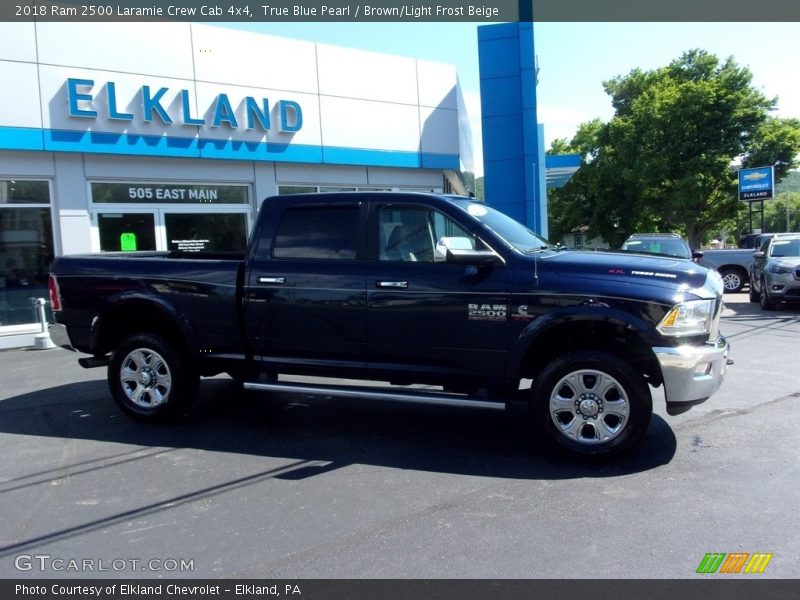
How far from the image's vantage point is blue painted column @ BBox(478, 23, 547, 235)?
1680 centimetres

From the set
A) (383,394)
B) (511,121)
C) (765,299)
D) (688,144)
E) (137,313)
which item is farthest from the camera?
(688,144)

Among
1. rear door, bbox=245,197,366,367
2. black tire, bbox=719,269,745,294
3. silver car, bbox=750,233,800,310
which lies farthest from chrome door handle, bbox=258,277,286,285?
black tire, bbox=719,269,745,294

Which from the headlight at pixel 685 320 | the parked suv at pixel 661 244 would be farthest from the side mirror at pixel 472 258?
the parked suv at pixel 661 244

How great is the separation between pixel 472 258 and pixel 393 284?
29.6 inches

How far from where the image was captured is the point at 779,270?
1373 centimetres

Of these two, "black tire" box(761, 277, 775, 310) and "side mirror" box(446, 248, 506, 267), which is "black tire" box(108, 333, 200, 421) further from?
"black tire" box(761, 277, 775, 310)

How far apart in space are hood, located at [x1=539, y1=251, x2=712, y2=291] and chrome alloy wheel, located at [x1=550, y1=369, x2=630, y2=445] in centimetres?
72

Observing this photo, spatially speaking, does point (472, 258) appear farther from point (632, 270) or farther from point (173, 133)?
point (173, 133)

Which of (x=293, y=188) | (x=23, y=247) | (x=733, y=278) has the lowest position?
(x=733, y=278)

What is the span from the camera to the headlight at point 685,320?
4.66m

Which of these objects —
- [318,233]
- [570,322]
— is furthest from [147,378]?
[570,322]

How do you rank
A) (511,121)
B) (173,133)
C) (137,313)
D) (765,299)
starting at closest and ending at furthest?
(137,313), (173,133), (765,299), (511,121)

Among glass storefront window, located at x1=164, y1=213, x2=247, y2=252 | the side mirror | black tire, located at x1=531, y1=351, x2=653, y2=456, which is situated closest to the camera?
black tire, located at x1=531, y1=351, x2=653, y2=456

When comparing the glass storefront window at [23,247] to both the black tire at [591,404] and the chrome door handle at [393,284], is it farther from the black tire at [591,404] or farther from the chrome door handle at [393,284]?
the black tire at [591,404]
